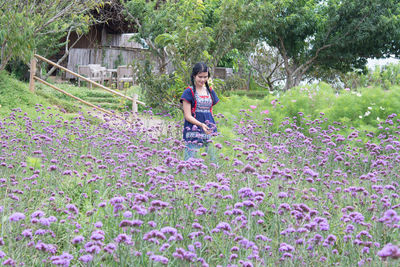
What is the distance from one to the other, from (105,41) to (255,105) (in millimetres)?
16273

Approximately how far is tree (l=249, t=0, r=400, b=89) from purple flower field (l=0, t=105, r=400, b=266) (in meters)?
14.6

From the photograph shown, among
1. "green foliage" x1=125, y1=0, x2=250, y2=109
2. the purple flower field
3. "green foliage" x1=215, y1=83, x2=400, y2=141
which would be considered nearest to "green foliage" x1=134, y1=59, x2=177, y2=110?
"green foliage" x1=125, y1=0, x2=250, y2=109

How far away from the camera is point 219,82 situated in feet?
35.7

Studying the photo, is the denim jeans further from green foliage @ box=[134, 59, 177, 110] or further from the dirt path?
green foliage @ box=[134, 59, 177, 110]

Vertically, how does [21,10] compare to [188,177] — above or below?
above

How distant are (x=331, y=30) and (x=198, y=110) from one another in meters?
16.5

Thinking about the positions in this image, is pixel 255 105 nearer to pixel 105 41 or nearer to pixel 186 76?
pixel 186 76

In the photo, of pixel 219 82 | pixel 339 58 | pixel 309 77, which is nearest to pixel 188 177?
pixel 219 82

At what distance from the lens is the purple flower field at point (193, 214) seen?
2531 millimetres

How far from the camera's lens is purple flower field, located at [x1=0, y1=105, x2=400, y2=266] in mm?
2531

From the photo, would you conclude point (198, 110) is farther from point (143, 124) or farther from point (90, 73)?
point (90, 73)

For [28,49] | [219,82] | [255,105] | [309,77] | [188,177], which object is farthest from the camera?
[309,77]

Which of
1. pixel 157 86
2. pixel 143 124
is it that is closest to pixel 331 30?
pixel 157 86

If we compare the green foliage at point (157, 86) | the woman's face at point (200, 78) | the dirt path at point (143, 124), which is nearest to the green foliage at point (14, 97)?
the dirt path at point (143, 124)
